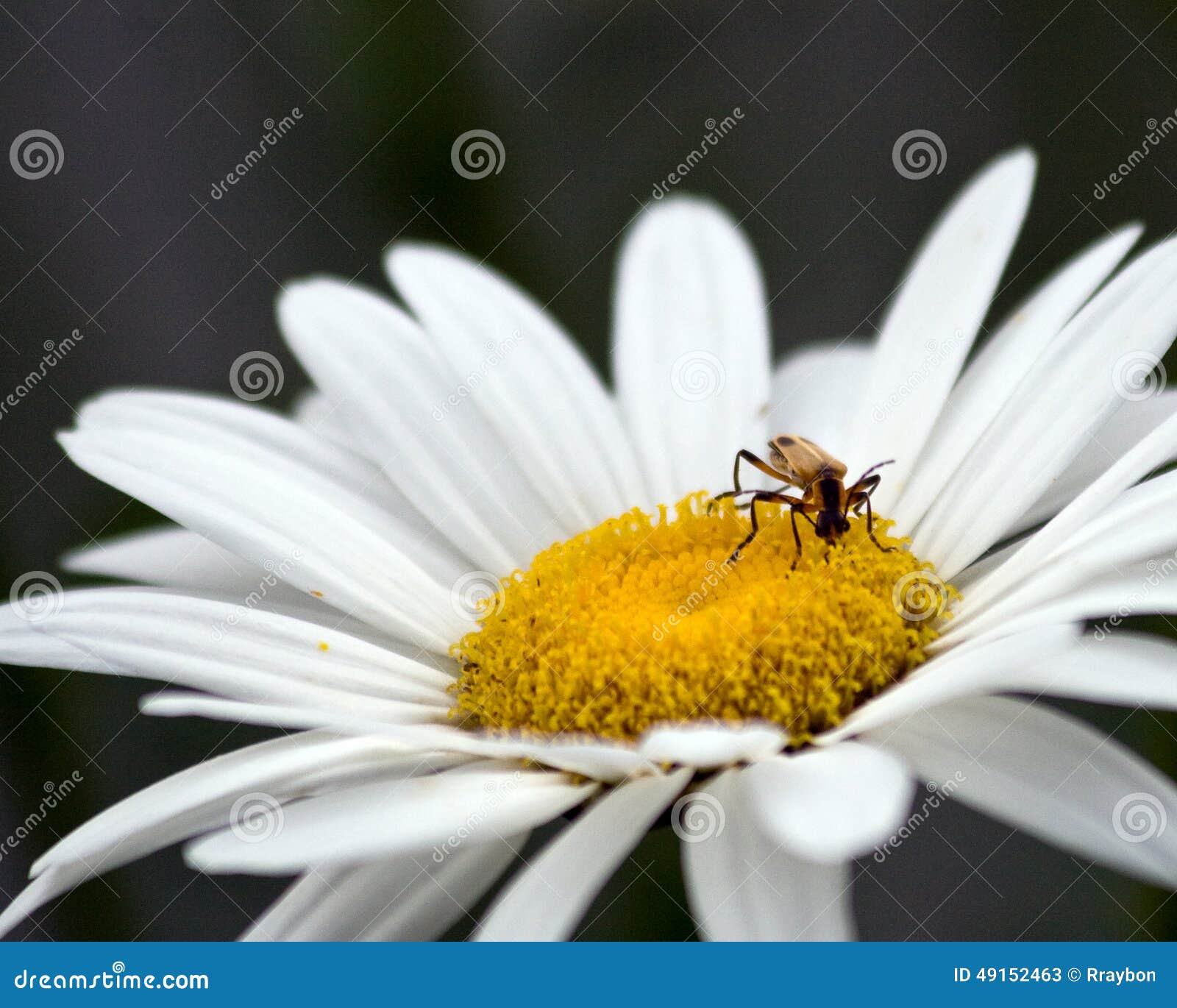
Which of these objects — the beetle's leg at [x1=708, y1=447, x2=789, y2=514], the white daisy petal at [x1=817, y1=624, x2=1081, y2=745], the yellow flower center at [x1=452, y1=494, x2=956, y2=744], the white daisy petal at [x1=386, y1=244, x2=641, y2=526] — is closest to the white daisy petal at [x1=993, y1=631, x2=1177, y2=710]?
the white daisy petal at [x1=817, y1=624, x2=1081, y2=745]

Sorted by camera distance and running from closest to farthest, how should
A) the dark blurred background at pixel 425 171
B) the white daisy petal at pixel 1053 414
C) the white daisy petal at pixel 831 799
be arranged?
the white daisy petal at pixel 831 799
the white daisy petal at pixel 1053 414
the dark blurred background at pixel 425 171

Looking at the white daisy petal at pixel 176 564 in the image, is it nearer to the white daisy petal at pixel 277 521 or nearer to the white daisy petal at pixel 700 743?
the white daisy petal at pixel 277 521

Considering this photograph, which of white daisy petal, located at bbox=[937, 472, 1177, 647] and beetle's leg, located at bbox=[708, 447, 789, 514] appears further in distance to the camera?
beetle's leg, located at bbox=[708, 447, 789, 514]

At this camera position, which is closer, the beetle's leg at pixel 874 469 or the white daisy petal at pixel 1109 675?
the white daisy petal at pixel 1109 675

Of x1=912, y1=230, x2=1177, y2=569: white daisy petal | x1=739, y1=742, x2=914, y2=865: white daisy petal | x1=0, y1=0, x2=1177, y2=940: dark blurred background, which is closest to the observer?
x1=739, y1=742, x2=914, y2=865: white daisy petal

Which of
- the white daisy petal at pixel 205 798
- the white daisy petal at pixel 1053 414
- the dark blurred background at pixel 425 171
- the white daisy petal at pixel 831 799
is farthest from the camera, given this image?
the dark blurred background at pixel 425 171

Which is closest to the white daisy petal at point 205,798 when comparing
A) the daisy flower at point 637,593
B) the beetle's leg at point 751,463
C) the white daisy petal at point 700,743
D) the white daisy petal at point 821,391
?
the daisy flower at point 637,593

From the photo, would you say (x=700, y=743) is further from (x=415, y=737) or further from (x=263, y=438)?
(x=263, y=438)

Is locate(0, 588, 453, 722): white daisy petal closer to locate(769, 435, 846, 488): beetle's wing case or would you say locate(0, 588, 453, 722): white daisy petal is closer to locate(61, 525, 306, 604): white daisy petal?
locate(61, 525, 306, 604): white daisy petal
